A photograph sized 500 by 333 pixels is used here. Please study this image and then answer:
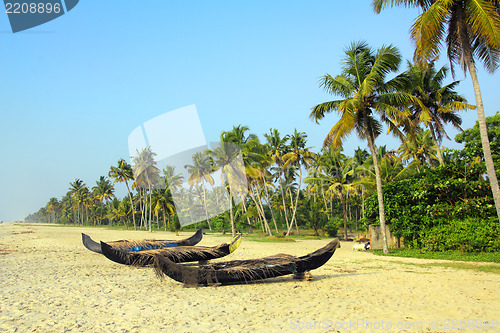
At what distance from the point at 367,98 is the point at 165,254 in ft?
37.3

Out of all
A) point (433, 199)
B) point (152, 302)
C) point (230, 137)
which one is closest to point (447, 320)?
point (152, 302)

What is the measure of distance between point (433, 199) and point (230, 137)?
1905 cm

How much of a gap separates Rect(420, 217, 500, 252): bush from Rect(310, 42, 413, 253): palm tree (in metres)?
1.96

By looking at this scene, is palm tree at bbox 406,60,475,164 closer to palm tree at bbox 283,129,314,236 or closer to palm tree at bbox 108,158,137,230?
palm tree at bbox 283,129,314,236

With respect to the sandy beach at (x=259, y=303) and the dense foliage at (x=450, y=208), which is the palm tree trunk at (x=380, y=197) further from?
the sandy beach at (x=259, y=303)

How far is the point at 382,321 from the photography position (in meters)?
5.25

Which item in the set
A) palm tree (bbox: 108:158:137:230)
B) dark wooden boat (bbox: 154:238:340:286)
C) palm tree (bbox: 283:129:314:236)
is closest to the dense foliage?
dark wooden boat (bbox: 154:238:340:286)

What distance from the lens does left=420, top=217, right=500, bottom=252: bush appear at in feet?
40.3

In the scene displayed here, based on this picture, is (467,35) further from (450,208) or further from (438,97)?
(438,97)

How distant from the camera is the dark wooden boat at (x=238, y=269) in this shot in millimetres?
8023

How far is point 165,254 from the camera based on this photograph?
34.4ft

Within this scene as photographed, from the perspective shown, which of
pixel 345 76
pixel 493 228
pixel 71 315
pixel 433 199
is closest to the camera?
pixel 71 315

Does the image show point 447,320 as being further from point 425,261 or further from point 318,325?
point 425,261

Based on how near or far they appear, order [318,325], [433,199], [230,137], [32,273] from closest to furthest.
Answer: [318,325]
[32,273]
[433,199]
[230,137]
